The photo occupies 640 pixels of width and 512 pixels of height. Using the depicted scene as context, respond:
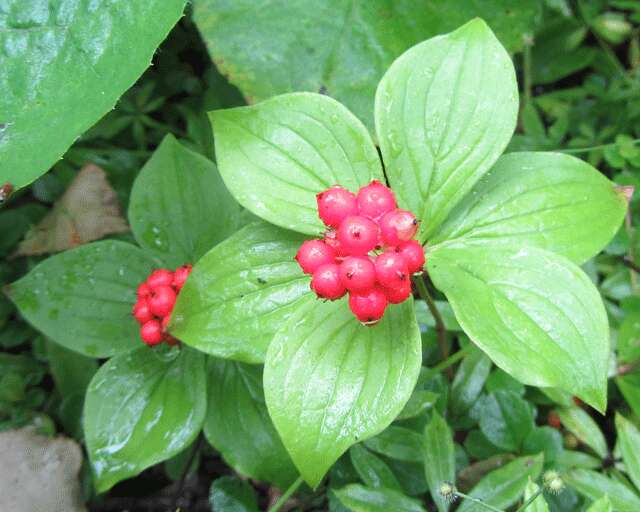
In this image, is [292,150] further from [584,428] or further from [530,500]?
[584,428]

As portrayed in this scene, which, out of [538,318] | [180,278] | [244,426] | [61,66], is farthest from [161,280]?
[538,318]

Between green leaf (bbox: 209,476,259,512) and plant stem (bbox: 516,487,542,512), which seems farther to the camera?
green leaf (bbox: 209,476,259,512)

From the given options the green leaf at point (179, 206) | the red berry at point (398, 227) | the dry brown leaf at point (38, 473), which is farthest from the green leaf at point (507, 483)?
the dry brown leaf at point (38, 473)

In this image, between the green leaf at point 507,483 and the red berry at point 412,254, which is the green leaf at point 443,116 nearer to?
the red berry at point 412,254

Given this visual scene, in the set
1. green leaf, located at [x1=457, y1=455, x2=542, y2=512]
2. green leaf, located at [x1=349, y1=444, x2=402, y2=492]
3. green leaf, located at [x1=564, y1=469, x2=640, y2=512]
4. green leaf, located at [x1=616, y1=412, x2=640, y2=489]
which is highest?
green leaf, located at [x1=349, y1=444, x2=402, y2=492]

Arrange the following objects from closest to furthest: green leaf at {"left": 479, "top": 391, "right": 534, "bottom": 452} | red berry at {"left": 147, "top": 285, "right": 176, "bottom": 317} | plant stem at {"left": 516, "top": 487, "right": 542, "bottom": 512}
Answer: plant stem at {"left": 516, "top": 487, "right": 542, "bottom": 512} < red berry at {"left": 147, "top": 285, "right": 176, "bottom": 317} < green leaf at {"left": 479, "top": 391, "right": 534, "bottom": 452}

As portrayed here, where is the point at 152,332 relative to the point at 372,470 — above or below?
above

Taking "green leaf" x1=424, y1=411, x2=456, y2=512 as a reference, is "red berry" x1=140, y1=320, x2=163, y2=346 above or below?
above

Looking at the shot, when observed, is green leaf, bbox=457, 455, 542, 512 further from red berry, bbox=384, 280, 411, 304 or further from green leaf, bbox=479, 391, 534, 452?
red berry, bbox=384, 280, 411, 304

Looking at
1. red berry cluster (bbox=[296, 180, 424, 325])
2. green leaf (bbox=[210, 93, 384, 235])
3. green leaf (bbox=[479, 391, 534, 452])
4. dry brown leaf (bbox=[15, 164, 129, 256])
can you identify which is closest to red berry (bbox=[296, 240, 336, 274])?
red berry cluster (bbox=[296, 180, 424, 325])

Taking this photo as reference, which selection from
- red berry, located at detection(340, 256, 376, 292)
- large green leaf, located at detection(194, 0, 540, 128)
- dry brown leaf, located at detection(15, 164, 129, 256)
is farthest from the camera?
dry brown leaf, located at detection(15, 164, 129, 256)
